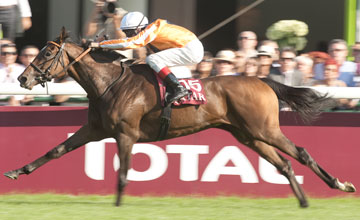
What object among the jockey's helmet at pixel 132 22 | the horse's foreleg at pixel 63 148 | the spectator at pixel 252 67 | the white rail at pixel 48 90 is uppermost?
the jockey's helmet at pixel 132 22

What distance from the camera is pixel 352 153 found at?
9.46 metres

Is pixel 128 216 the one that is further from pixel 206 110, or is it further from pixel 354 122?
pixel 354 122

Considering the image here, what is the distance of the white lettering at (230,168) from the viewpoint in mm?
9438

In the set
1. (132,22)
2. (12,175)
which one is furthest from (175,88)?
(12,175)

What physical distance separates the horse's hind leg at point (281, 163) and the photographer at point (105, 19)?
2316 mm

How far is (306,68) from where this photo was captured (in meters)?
9.98

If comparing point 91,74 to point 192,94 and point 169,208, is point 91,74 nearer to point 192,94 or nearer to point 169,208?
point 192,94

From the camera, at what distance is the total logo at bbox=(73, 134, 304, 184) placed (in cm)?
944

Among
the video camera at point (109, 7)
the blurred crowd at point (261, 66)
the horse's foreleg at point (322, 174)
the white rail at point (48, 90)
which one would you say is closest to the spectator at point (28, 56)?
Answer: the blurred crowd at point (261, 66)

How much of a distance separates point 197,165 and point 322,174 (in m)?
1.36

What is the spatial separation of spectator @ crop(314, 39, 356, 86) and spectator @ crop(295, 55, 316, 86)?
0.09 metres

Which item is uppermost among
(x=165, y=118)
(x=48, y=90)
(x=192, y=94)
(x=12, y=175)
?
(x=192, y=94)

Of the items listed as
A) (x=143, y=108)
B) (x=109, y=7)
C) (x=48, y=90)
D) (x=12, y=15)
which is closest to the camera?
(x=143, y=108)

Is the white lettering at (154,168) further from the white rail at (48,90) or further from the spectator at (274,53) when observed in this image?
the spectator at (274,53)
